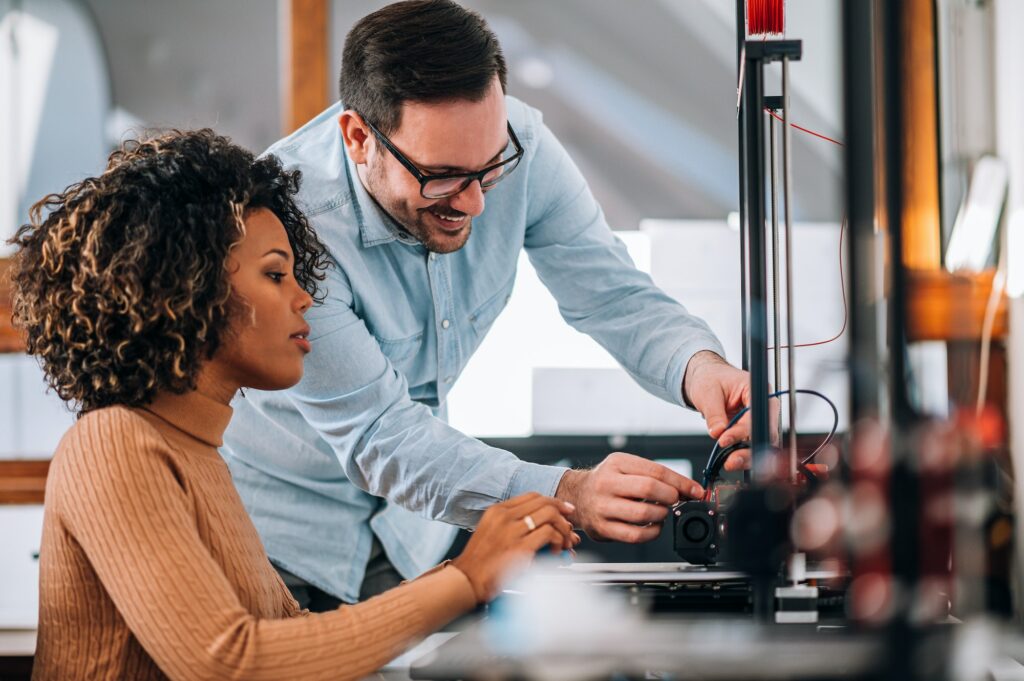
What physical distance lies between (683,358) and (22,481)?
1894 mm

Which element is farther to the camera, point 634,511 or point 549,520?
point 634,511

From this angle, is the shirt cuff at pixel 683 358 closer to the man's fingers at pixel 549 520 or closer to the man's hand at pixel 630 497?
the man's hand at pixel 630 497

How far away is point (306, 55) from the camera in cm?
275

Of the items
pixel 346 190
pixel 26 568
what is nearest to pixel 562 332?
pixel 346 190

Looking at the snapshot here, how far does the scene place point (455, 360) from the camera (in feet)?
5.52

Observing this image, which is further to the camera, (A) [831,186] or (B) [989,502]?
(A) [831,186]

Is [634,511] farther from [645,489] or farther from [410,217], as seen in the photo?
[410,217]

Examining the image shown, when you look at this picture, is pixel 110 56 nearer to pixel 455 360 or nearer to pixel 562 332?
pixel 562 332

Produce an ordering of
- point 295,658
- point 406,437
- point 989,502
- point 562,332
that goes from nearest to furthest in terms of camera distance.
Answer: point 989,502 → point 295,658 → point 406,437 → point 562,332

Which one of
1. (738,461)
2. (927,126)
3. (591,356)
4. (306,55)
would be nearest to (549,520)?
(738,461)

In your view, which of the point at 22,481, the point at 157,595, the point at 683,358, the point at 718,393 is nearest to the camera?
the point at 157,595

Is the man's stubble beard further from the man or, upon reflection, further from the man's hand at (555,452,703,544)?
the man's hand at (555,452,703,544)

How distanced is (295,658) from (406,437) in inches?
18.9

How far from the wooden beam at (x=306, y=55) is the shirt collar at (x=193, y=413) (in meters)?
1.73
